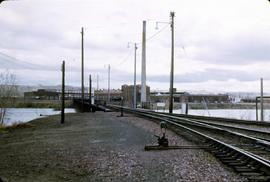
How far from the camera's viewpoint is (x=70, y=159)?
1427 centimetres

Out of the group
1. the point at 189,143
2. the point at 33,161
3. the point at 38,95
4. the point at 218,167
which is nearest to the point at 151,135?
the point at 189,143

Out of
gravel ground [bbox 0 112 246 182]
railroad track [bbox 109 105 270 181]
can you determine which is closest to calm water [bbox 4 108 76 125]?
railroad track [bbox 109 105 270 181]

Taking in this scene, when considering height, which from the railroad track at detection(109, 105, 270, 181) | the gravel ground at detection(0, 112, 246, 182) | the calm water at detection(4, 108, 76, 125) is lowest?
the calm water at detection(4, 108, 76, 125)

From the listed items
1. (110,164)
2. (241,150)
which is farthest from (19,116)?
(241,150)

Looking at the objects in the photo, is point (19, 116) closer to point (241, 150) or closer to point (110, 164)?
point (110, 164)

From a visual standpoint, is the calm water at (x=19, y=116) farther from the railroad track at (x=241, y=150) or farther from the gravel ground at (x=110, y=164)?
the gravel ground at (x=110, y=164)

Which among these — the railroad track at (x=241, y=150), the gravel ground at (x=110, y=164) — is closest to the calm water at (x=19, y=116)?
the railroad track at (x=241, y=150)

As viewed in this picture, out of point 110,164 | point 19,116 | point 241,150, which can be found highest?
point 241,150

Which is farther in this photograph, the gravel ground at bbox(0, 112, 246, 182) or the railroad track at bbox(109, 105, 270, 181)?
the gravel ground at bbox(0, 112, 246, 182)

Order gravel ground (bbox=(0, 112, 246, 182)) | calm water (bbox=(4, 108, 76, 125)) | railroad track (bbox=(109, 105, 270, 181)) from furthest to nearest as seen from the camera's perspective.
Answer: calm water (bbox=(4, 108, 76, 125)), gravel ground (bbox=(0, 112, 246, 182)), railroad track (bbox=(109, 105, 270, 181))

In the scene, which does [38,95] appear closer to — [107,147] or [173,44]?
[173,44]

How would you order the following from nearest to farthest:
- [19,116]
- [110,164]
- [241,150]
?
[110,164]
[241,150]
[19,116]

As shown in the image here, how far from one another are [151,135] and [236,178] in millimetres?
11138

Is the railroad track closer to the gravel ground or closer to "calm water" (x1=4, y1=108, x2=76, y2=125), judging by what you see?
the gravel ground
